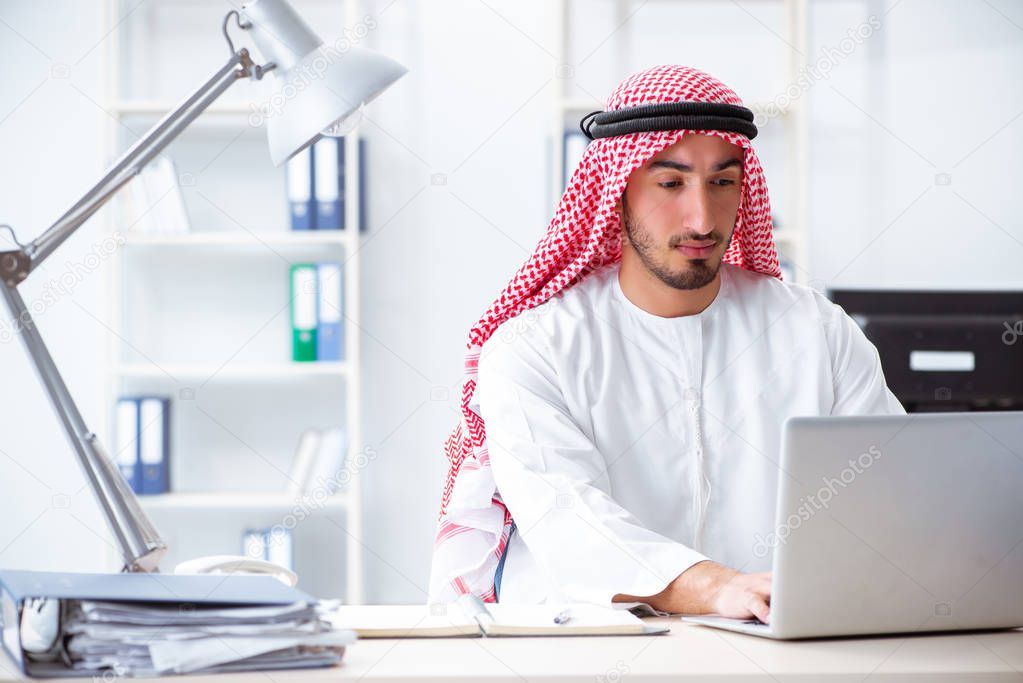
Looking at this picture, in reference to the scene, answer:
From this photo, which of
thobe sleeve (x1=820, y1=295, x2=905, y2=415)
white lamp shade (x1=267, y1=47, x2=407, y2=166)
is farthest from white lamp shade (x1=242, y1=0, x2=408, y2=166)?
thobe sleeve (x1=820, y1=295, x2=905, y2=415)

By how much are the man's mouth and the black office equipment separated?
973 millimetres

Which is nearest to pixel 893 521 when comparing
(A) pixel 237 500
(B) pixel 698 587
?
(B) pixel 698 587

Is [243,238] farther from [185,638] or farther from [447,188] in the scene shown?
[185,638]

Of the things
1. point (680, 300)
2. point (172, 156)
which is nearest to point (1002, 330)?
point (680, 300)

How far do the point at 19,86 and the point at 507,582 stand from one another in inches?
114

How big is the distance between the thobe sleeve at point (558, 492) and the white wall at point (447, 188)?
2002 millimetres

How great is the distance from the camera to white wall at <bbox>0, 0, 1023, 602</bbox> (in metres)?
3.83

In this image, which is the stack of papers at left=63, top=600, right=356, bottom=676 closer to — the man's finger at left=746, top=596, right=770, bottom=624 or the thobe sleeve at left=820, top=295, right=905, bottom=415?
the man's finger at left=746, top=596, right=770, bottom=624

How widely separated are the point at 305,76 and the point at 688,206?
81 cm

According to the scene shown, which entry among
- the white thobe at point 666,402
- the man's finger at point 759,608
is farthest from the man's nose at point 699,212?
the man's finger at point 759,608

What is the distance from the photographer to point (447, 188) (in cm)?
386

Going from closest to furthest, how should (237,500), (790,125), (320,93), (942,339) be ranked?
1. (320,93)
2. (942,339)
3. (237,500)
4. (790,125)

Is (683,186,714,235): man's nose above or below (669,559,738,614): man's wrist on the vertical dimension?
above

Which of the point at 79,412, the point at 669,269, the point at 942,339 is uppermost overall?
the point at 669,269
